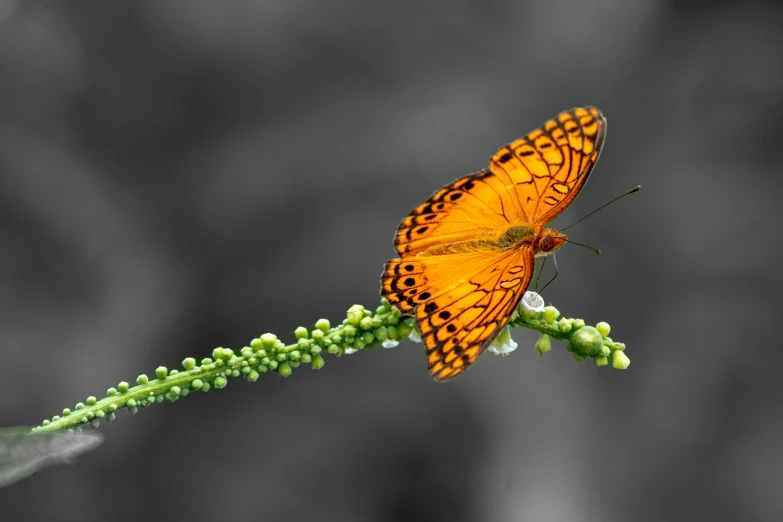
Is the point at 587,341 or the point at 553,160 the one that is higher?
the point at 553,160

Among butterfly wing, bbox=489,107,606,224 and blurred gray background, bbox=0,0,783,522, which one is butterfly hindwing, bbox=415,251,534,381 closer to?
butterfly wing, bbox=489,107,606,224

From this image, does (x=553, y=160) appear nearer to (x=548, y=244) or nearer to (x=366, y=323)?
(x=548, y=244)

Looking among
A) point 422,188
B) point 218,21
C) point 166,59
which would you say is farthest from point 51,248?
point 422,188

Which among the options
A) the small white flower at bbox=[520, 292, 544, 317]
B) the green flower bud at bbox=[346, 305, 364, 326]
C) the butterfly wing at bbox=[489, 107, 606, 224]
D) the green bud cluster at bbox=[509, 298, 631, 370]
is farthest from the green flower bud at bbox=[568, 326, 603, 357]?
the green flower bud at bbox=[346, 305, 364, 326]

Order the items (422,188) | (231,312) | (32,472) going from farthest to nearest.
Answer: (422,188) → (231,312) → (32,472)

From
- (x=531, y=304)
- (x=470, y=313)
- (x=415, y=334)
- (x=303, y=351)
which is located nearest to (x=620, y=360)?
(x=531, y=304)

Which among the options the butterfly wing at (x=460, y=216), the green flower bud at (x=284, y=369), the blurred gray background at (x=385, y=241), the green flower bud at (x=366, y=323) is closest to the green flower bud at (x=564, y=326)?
the butterfly wing at (x=460, y=216)

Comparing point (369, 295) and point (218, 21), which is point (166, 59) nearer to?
point (218, 21)
